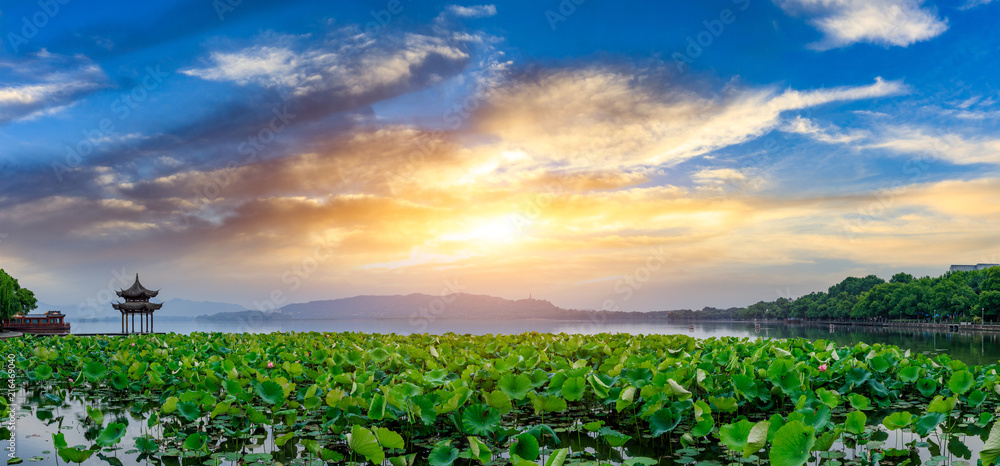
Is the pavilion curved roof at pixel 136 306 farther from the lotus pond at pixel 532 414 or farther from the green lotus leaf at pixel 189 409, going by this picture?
the green lotus leaf at pixel 189 409

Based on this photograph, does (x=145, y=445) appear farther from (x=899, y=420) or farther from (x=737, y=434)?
(x=899, y=420)

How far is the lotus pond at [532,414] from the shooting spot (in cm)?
535

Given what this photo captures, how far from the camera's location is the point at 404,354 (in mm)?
10273

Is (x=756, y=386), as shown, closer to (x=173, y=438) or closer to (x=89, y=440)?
(x=173, y=438)

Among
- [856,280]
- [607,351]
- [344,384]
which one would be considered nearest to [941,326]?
[856,280]

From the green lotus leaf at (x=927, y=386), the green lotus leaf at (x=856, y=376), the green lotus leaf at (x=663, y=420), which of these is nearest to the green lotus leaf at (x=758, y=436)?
the green lotus leaf at (x=663, y=420)

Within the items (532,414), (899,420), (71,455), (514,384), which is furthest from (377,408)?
(899,420)

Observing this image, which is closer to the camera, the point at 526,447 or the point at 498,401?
the point at 526,447

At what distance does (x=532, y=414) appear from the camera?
26.8ft

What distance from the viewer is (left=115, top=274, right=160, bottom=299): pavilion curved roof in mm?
35906

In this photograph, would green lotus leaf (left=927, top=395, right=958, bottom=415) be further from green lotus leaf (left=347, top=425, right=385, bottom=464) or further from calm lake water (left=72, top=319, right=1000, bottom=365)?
calm lake water (left=72, top=319, right=1000, bottom=365)

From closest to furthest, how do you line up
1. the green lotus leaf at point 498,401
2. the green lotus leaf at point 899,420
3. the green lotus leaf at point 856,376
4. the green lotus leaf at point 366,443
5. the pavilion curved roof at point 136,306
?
1. the green lotus leaf at point 366,443
2. the green lotus leaf at point 899,420
3. the green lotus leaf at point 498,401
4. the green lotus leaf at point 856,376
5. the pavilion curved roof at point 136,306

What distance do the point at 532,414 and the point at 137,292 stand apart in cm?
3552

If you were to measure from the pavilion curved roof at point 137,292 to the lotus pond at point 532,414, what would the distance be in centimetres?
2827
